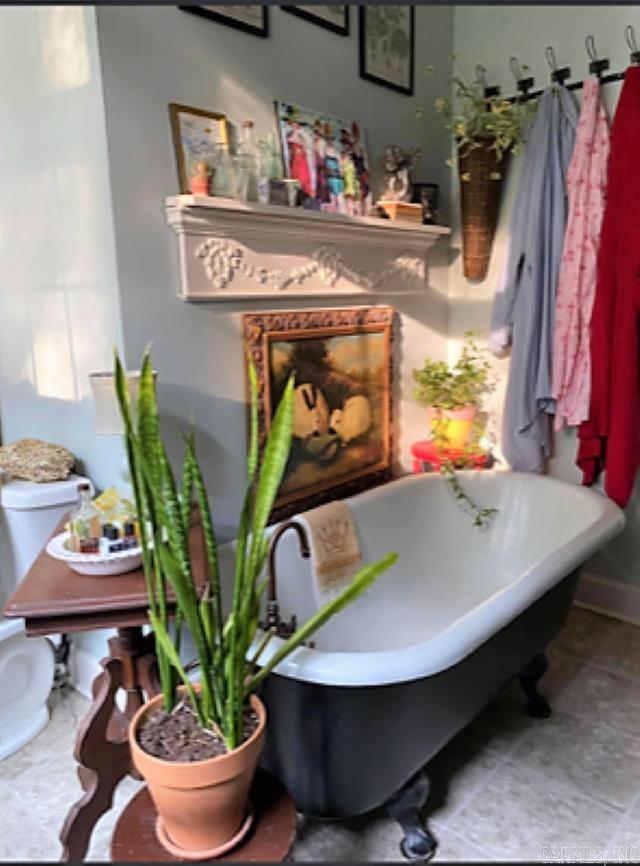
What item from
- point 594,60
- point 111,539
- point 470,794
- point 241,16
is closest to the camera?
point 111,539

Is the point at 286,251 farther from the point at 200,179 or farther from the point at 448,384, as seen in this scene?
the point at 448,384

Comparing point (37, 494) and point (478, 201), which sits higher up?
point (478, 201)

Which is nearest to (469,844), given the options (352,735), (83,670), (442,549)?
(352,735)

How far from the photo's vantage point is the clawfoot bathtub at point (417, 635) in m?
1.41

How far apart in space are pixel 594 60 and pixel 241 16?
1432 mm

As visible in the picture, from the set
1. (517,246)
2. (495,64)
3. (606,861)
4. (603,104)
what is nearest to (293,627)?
(606,861)

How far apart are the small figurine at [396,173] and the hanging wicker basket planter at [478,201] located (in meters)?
0.29

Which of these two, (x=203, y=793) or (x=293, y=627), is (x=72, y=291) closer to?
(x=293, y=627)

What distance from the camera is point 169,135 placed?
1.89 metres

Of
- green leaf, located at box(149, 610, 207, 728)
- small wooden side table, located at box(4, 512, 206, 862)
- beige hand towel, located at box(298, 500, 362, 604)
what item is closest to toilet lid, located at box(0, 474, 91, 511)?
small wooden side table, located at box(4, 512, 206, 862)

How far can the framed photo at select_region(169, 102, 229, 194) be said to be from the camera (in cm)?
190

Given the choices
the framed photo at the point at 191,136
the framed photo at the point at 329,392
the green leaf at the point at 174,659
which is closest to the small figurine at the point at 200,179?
the framed photo at the point at 191,136

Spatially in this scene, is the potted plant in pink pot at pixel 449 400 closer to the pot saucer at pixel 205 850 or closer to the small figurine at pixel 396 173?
the small figurine at pixel 396 173

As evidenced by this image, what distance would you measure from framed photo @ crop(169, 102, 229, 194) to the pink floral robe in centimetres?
144
